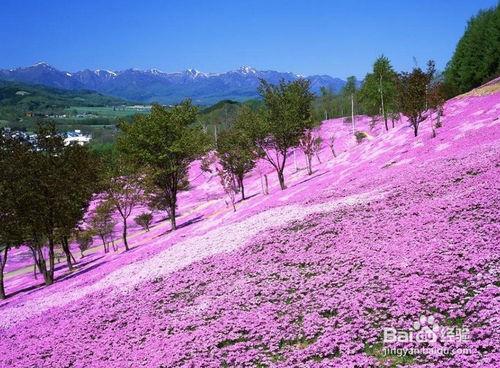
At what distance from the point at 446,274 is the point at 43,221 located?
3807 centimetres

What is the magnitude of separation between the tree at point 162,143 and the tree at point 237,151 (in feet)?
41.1

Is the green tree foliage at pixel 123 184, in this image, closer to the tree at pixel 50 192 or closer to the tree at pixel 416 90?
the tree at pixel 50 192

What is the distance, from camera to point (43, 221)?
4100 centimetres

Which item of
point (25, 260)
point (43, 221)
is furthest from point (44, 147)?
point (25, 260)

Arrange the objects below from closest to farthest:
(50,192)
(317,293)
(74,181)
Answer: (317,293)
(50,192)
(74,181)

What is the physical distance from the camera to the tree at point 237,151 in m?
71.6

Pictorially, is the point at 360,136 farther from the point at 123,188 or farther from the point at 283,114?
the point at 123,188

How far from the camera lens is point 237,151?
74438mm

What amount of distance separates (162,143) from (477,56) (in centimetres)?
9743


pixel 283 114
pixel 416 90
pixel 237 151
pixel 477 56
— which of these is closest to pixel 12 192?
pixel 283 114

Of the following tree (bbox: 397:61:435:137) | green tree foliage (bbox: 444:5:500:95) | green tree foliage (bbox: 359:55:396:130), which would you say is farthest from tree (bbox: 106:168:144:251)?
green tree foliage (bbox: 444:5:500:95)

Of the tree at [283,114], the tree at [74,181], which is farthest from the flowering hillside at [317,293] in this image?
the tree at [283,114]

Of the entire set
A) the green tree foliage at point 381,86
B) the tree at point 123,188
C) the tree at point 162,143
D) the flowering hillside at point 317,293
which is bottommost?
the flowering hillside at point 317,293

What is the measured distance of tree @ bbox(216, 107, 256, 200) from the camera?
7156 centimetres
